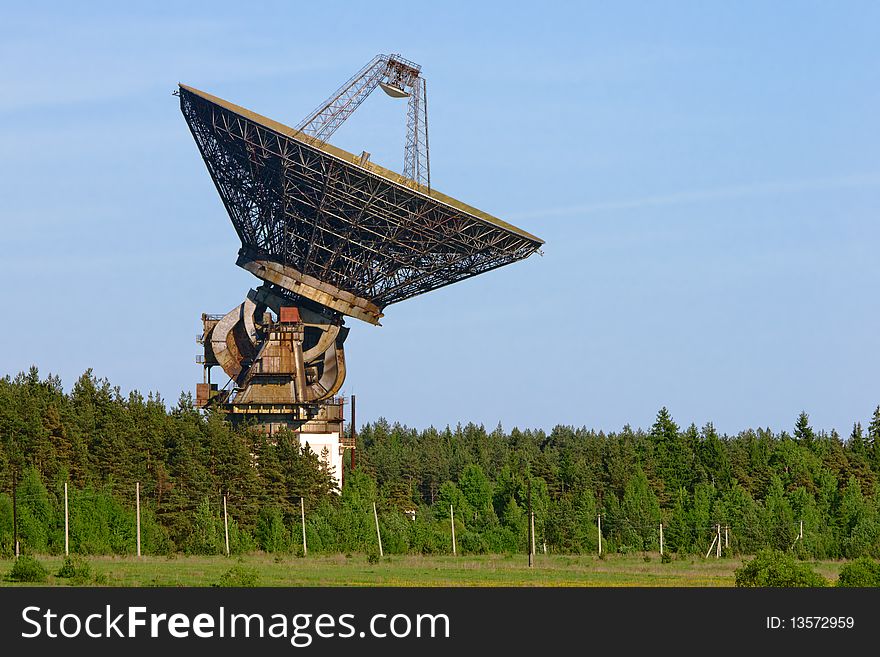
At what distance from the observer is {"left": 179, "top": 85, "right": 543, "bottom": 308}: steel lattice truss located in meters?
79.8

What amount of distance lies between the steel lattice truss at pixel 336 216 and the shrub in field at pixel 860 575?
113 feet

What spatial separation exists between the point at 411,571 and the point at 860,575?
22.9m

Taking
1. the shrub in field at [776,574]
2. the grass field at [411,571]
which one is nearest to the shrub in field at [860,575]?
the shrub in field at [776,574]

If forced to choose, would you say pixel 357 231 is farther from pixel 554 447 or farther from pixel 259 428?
pixel 554 447

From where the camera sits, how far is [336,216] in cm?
8275

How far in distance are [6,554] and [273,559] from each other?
14.2 meters

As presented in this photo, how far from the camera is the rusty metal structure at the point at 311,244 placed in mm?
80312

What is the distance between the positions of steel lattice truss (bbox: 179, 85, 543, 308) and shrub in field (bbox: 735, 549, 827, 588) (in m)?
33.8

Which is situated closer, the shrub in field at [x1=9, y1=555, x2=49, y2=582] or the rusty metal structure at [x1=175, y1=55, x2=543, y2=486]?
the shrub in field at [x1=9, y1=555, x2=49, y2=582]

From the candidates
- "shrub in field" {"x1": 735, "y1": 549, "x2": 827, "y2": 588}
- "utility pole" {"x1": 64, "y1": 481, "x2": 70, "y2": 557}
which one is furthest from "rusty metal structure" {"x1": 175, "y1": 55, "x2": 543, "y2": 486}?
"shrub in field" {"x1": 735, "y1": 549, "x2": 827, "y2": 588}

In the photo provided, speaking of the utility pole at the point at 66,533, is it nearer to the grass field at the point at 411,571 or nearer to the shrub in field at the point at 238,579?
the grass field at the point at 411,571

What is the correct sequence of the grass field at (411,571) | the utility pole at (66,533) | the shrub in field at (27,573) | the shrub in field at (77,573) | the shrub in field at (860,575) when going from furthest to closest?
the utility pole at (66,533)
the grass field at (411,571)
the shrub in field at (27,573)
the shrub in field at (77,573)
the shrub in field at (860,575)

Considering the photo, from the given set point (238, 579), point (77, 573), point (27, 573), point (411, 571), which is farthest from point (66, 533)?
point (238, 579)

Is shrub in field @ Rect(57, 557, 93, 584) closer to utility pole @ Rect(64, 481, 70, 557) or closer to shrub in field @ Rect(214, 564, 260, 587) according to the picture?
shrub in field @ Rect(214, 564, 260, 587)
